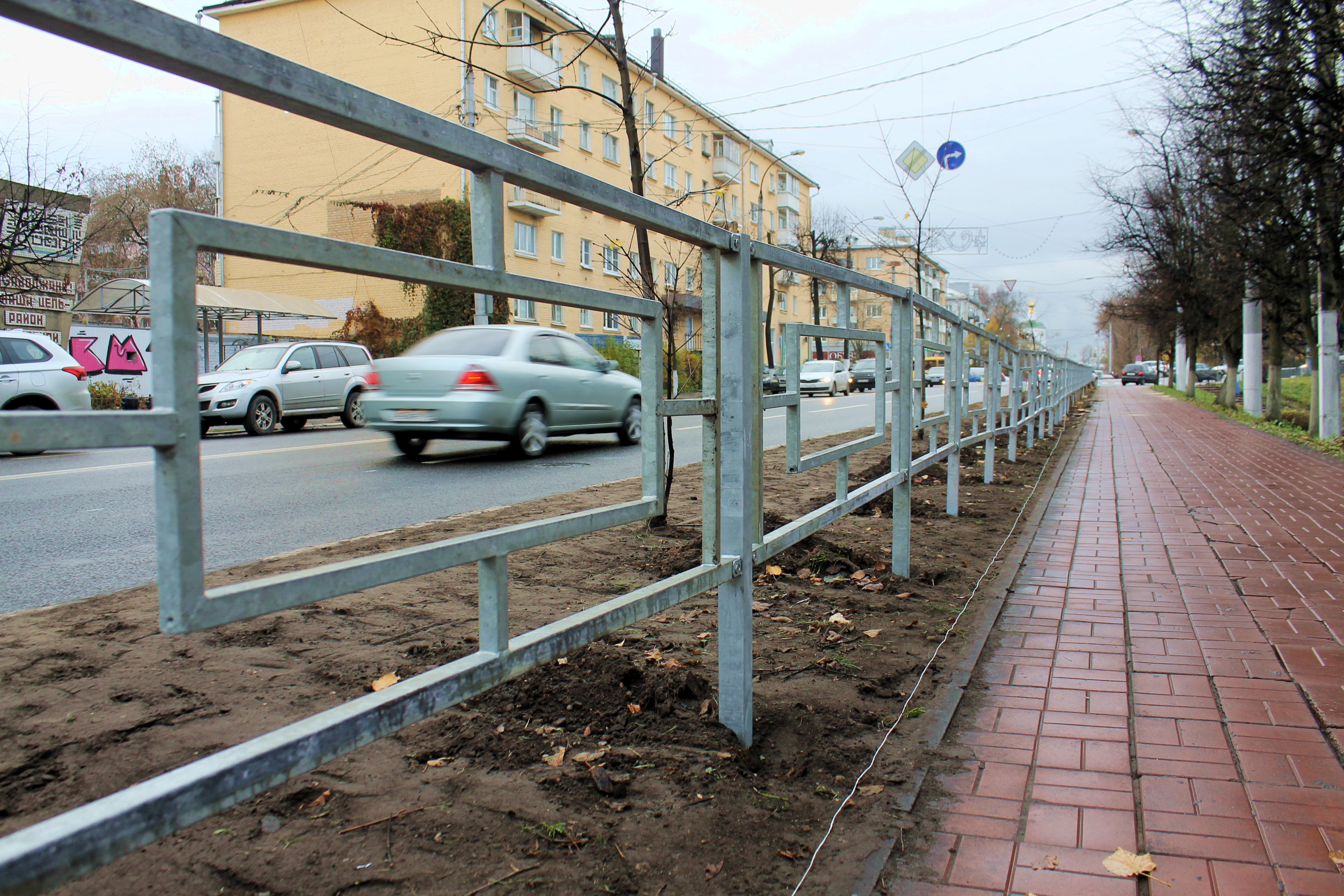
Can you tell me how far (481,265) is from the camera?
1.68 m

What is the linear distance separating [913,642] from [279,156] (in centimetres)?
3256

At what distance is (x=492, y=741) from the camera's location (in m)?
2.62

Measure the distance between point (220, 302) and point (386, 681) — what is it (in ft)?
5.51

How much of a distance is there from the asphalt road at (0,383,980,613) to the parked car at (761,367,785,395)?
170 millimetres

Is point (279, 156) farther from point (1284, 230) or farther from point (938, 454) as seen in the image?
point (938, 454)

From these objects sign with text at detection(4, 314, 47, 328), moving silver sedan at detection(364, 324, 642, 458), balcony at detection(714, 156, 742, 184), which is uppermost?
balcony at detection(714, 156, 742, 184)

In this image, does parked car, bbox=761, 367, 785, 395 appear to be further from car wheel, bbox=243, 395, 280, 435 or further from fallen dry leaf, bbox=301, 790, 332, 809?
car wheel, bbox=243, 395, 280, 435

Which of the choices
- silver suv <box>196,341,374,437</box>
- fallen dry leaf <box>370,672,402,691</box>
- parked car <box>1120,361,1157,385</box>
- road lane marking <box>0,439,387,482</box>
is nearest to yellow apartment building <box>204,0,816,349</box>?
silver suv <box>196,341,374,437</box>

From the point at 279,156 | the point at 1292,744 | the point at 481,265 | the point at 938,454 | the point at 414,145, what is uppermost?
the point at 279,156

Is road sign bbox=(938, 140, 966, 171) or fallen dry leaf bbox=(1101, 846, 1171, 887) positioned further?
road sign bbox=(938, 140, 966, 171)

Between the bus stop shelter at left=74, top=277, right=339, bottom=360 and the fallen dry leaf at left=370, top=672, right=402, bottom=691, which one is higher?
the bus stop shelter at left=74, top=277, right=339, bottom=360

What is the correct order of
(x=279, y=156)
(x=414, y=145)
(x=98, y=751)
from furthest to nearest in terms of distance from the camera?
(x=279, y=156)
(x=98, y=751)
(x=414, y=145)

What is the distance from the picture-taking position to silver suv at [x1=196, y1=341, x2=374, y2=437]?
1256cm

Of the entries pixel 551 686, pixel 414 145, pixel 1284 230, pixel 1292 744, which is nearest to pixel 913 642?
pixel 1292 744
